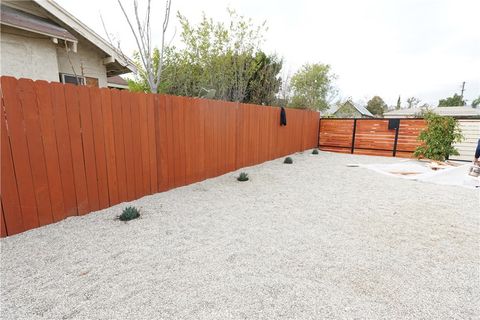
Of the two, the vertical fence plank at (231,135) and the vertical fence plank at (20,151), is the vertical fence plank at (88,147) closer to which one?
the vertical fence plank at (20,151)

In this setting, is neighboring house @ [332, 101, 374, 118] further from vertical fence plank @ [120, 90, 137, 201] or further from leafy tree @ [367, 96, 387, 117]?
vertical fence plank @ [120, 90, 137, 201]

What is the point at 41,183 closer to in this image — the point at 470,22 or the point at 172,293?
→ the point at 172,293

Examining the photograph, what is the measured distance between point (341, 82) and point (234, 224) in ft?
86.9

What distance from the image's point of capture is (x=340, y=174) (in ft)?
19.9

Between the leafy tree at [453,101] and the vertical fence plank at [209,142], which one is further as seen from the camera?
the leafy tree at [453,101]

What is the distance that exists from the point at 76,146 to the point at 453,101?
187 feet

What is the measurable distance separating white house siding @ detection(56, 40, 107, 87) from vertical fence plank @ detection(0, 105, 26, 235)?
444 centimetres

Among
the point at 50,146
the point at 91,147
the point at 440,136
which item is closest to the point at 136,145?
the point at 91,147

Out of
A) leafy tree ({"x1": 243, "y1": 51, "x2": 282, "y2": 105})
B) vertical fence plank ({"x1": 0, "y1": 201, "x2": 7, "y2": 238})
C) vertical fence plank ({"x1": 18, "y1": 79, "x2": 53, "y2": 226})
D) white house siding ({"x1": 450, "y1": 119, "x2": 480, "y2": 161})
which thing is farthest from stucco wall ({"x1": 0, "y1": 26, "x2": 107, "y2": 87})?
white house siding ({"x1": 450, "y1": 119, "x2": 480, "y2": 161})

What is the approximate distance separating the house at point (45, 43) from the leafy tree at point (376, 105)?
1820 inches

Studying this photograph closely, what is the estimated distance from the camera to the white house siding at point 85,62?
6.00 m

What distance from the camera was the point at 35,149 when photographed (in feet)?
8.56

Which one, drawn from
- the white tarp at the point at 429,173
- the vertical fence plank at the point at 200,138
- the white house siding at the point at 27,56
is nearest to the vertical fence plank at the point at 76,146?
the vertical fence plank at the point at 200,138

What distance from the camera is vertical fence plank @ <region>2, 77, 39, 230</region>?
94.3 inches
